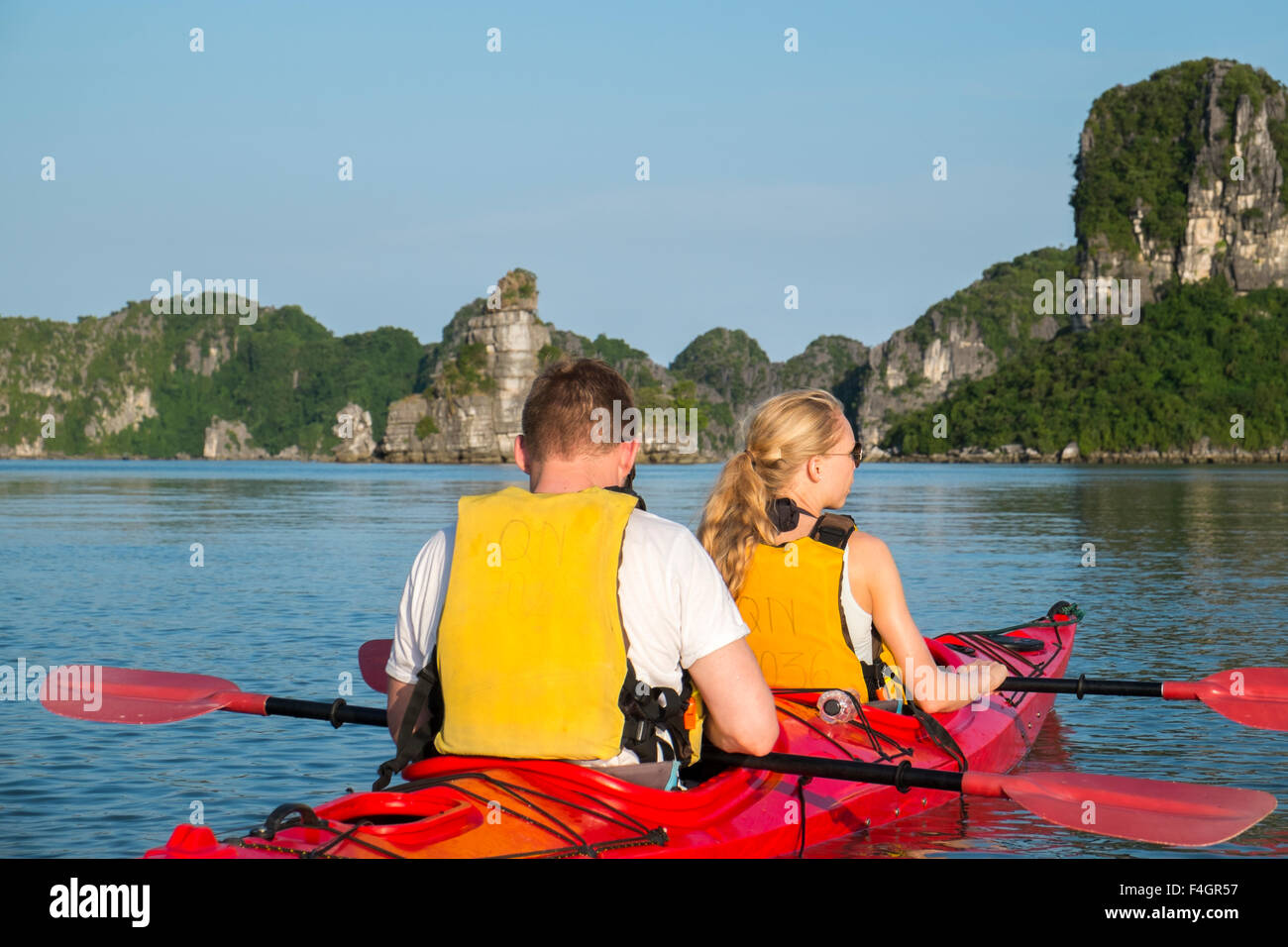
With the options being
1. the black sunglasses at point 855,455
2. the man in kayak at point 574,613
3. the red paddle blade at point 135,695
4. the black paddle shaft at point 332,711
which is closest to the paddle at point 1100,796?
the man in kayak at point 574,613

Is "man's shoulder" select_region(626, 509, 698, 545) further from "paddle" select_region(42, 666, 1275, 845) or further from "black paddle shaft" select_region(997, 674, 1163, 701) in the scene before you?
"black paddle shaft" select_region(997, 674, 1163, 701)

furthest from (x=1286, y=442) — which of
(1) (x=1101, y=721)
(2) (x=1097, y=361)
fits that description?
(1) (x=1101, y=721)

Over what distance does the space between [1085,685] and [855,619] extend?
2.61m

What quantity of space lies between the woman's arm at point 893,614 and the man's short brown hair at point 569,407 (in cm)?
198

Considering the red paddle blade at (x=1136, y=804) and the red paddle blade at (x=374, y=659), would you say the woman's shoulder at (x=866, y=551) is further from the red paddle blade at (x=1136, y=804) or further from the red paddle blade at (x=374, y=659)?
the red paddle blade at (x=374, y=659)

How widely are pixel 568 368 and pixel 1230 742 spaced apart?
23.2 feet

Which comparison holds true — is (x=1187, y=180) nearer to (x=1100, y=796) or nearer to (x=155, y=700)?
(x=1100, y=796)

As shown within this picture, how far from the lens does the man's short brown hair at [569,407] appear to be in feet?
12.5

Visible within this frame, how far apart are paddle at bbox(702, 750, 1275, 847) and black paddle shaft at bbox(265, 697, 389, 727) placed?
5.65 ft

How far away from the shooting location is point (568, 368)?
3.89m

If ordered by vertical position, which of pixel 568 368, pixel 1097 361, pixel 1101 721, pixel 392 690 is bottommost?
pixel 1101 721

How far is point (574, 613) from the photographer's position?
3723 mm

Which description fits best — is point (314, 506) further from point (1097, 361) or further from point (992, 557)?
point (1097, 361)

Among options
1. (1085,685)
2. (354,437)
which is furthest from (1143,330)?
(1085,685)
